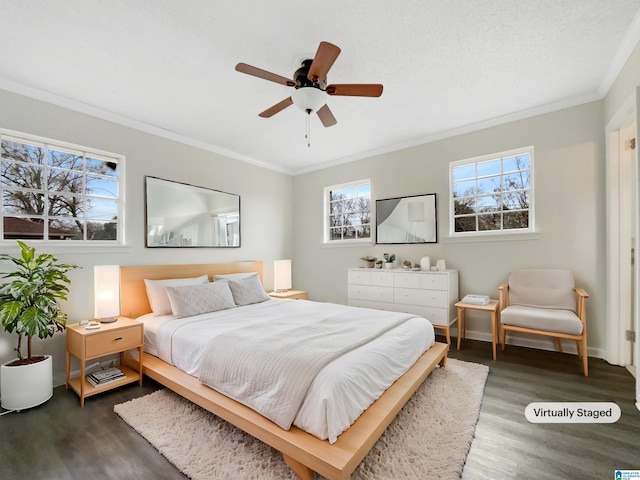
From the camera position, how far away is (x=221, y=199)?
172 inches

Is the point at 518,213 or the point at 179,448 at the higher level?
the point at 518,213

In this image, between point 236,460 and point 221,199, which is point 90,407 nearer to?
point 236,460

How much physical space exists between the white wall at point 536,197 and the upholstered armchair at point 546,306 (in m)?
0.17

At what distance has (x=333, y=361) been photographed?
1774mm

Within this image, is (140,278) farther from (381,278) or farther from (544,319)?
(544,319)

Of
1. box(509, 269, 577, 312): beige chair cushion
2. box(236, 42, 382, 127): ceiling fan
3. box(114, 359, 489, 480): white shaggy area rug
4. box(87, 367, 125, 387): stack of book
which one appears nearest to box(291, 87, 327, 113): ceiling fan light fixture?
box(236, 42, 382, 127): ceiling fan

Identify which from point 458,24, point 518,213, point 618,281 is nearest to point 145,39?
point 458,24

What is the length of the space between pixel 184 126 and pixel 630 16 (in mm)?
4182

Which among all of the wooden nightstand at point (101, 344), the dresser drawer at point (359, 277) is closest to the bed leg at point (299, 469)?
the wooden nightstand at point (101, 344)

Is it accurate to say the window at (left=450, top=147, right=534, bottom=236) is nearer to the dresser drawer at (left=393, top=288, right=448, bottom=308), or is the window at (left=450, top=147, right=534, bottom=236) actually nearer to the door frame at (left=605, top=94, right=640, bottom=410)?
the door frame at (left=605, top=94, right=640, bottom=410)

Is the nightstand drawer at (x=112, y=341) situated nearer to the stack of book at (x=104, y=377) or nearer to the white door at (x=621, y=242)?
the stack of book at (x=104, y=377)

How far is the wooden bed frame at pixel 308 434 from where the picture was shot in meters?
1.41

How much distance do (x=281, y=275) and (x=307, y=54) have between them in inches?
127

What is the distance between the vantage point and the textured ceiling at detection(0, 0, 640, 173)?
1.94m
